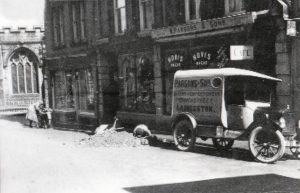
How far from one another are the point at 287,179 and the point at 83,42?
14882 mm

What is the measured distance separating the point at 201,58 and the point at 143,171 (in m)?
6.71

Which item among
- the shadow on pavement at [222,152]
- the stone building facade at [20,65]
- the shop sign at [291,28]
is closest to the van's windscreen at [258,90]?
the shadow on pavement at [222,152]

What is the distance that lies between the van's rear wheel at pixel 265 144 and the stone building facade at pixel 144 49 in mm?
3010

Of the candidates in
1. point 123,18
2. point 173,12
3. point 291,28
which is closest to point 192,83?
point 291,28

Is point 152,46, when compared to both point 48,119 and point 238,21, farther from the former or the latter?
point 48,119

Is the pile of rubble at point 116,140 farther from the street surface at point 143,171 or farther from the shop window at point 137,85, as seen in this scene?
the shop window at point 137,85

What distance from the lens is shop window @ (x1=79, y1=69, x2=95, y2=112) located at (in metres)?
21.4

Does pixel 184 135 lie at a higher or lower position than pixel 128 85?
lower

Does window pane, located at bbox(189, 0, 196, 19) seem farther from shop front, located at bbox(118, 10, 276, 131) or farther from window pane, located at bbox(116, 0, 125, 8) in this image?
window pane, located at bbox(116, 0, 125, 8)

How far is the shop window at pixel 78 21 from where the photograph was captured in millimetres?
21797

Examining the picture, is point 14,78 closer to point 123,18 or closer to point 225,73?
point 123,18

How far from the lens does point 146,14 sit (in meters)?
17.9

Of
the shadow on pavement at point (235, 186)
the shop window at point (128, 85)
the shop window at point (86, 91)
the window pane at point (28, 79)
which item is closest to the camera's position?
the shadow on pavement at point (235, 186)

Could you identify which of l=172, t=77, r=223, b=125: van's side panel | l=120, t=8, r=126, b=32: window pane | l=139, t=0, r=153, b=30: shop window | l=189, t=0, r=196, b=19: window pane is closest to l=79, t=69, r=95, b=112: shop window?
l=120, t=8, r=126, b=32: window pane
